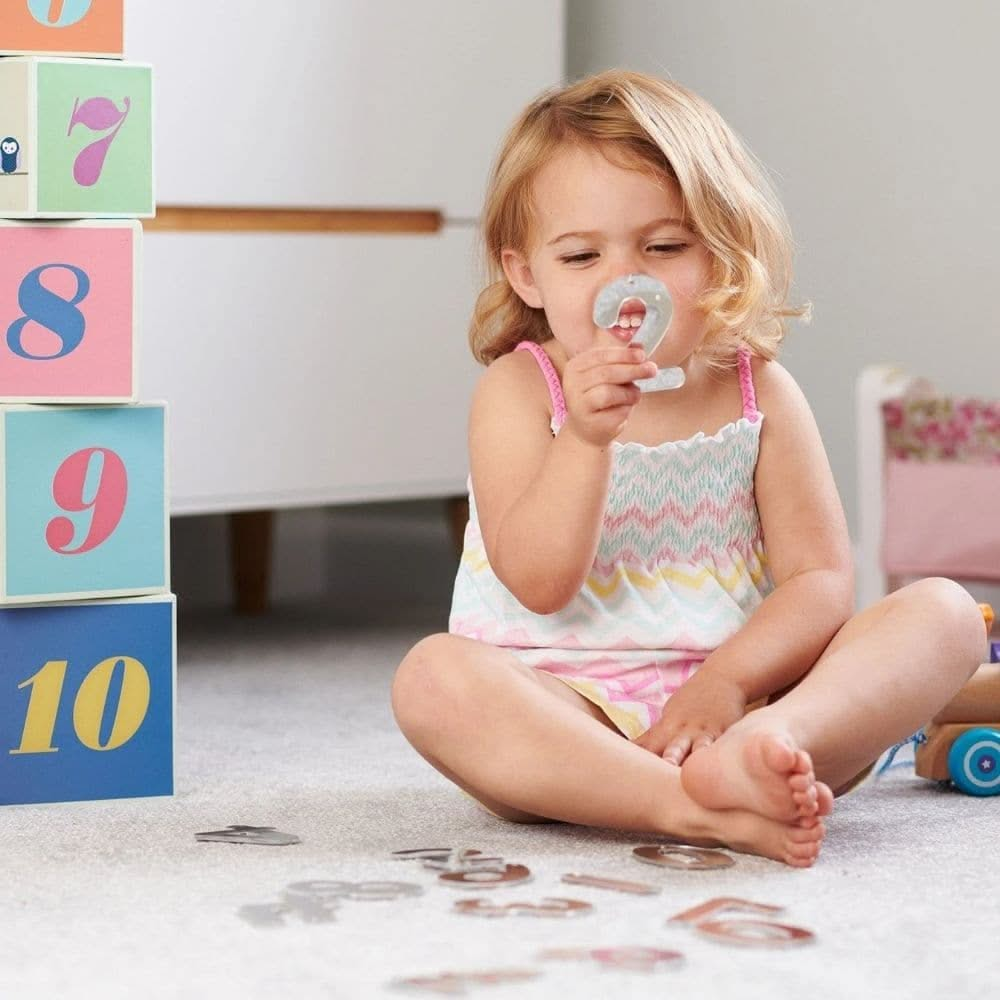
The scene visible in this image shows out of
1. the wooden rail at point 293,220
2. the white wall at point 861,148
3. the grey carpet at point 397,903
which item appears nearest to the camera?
the grey carpet at point 397,903

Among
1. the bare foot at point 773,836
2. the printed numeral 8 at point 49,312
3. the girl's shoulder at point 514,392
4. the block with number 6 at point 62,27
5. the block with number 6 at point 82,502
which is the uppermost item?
the block with number 6 at point 62,27

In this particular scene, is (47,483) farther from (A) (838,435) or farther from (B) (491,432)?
(A) (838,435)

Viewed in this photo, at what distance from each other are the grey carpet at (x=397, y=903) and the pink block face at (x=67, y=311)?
27 cm

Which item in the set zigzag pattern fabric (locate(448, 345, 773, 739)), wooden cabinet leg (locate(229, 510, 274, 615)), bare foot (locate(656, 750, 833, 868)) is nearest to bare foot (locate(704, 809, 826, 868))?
bare foot (locate(656, 750, 833, 868))

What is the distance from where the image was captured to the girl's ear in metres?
1.14

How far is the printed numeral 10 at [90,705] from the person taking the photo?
1080mm

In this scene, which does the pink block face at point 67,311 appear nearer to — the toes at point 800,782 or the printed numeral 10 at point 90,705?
the printed numeral 10 at point 90,705

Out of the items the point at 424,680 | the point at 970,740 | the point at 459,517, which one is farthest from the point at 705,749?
the point at 459,517

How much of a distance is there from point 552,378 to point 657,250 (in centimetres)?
11

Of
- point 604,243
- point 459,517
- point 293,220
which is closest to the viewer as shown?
point 604,243

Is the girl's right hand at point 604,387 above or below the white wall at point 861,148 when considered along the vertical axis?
below

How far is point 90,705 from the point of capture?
1.09 metres

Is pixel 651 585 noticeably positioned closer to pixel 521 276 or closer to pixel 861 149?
pixel 521 276

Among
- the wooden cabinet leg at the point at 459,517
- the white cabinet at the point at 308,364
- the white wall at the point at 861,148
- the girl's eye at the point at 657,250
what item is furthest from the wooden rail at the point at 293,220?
the girl's eye at the point at 657,250
